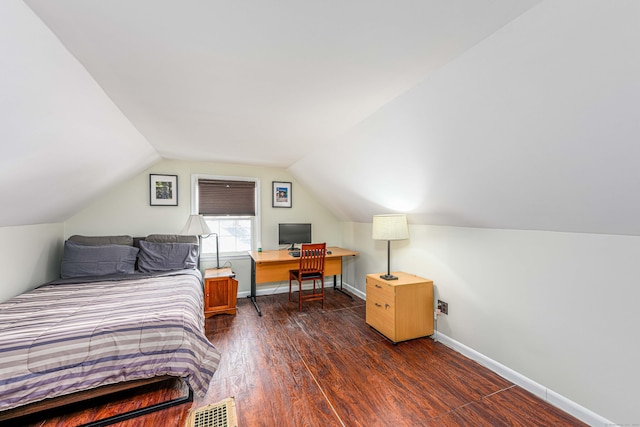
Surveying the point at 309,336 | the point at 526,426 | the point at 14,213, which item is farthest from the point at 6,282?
the point at 526,426

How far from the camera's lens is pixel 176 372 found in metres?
1.79

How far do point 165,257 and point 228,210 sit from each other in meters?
1.15

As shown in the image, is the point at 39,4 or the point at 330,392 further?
the point at 330,392

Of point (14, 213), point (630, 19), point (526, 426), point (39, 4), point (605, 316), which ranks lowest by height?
point (526, 426)

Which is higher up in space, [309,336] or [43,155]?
[43,155]

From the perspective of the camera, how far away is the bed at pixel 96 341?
5.06 feet

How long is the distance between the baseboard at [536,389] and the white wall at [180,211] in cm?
281

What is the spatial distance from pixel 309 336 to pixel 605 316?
235cm

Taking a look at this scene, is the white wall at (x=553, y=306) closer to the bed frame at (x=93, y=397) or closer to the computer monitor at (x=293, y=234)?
the computer monitor at (x=293, y=234)

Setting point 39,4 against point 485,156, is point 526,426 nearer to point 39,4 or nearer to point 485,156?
point 485,156

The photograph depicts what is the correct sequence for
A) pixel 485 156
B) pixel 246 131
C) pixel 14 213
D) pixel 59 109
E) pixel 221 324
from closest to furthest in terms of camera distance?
pixel 59 109 → pixel 485 156 → pixel 14 213 → pixel 246 131 → pixel 221 324

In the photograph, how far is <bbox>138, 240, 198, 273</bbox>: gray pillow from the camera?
3271 mm

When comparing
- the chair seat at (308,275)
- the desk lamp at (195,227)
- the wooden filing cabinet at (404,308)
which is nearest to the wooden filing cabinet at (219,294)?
the desk lamp at (195,227)

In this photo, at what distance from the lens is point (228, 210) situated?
417 cm
